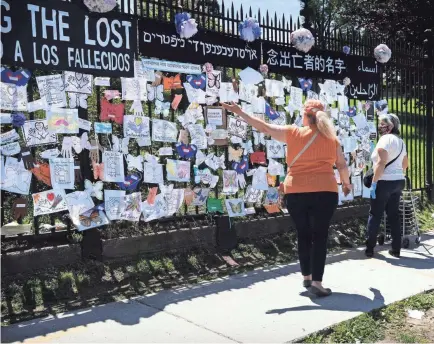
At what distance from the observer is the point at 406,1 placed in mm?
17062

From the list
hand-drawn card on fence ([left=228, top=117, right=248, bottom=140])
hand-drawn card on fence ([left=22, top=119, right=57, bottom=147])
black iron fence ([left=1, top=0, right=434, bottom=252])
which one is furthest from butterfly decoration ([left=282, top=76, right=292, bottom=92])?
hand-drawn card on fence ([left=22, top=119, right=57, bottom=147])

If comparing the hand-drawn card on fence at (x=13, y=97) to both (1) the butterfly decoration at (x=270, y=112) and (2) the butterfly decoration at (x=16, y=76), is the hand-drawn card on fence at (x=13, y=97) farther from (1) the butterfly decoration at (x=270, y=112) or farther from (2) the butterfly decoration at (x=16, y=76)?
(1) the butterfly decoration at (x=270, y=112)

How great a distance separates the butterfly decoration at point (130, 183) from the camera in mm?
5566

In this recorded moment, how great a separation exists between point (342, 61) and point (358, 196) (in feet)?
7.25

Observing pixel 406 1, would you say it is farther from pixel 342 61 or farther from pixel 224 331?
pixel 224 331

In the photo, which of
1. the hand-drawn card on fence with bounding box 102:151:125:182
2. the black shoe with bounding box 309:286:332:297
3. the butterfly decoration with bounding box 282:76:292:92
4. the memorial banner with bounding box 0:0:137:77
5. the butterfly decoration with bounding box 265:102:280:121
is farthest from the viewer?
the butterfly decoration with bounding box 282:76:292:92

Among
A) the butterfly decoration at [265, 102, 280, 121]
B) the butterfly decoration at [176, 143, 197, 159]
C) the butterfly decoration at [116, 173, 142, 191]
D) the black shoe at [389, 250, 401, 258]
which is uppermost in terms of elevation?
the butterfly decoration at [265, 102, 280, 121]

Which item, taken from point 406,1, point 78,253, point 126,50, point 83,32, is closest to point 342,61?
point 126,50

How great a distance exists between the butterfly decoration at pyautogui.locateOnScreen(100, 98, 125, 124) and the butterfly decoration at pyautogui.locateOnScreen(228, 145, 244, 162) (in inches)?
61.1

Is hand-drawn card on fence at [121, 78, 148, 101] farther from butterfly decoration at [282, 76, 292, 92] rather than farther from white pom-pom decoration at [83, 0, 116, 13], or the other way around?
butterfly decoration at [282, 76, 292, 92]

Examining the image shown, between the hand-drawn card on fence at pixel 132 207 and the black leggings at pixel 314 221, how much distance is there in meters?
1.74

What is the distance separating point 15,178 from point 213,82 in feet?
8.54

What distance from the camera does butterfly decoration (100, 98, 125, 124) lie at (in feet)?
17.6

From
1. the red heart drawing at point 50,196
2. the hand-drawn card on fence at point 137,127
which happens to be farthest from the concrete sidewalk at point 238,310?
the hand-drawn card on fence at point 137,127
